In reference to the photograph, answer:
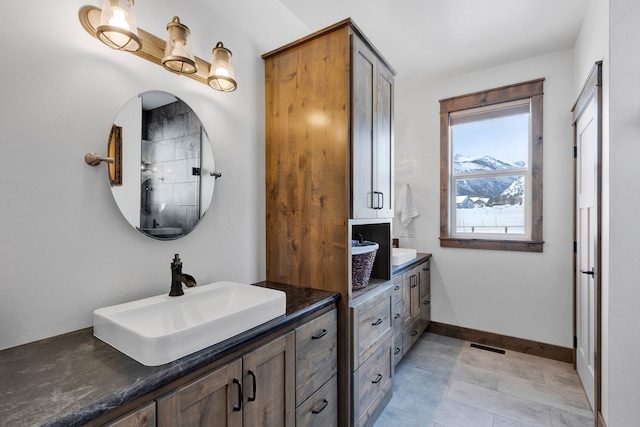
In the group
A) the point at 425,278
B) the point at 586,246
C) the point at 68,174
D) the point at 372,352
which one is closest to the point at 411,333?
the point at 425,278

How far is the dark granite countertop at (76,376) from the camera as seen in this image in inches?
27.0

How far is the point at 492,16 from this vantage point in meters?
2.29

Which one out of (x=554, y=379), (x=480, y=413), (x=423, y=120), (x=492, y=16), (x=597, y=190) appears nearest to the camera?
(x=597, y=190)

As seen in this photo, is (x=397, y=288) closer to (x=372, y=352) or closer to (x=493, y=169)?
(x=372, y=352)

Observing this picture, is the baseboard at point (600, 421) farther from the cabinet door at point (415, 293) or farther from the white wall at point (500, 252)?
the cabinet door at point (415, 293)

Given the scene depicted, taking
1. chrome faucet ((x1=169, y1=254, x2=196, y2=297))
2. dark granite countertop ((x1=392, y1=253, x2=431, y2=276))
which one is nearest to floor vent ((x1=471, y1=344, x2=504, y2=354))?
dark granite countertop ((x1=392, y1=253, x2=431, y2=276))

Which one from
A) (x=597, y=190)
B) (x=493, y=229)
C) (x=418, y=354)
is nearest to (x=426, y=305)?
(x=418, y=354)

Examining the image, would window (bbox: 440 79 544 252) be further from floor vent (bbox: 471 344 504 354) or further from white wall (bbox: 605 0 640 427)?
white wall (bbox: 605 0 640 427)

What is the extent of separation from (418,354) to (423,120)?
8.02 ft

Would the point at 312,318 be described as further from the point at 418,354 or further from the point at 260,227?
the point at 418,354

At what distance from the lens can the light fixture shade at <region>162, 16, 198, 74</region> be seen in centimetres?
131

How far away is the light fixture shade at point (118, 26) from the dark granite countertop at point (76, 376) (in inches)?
43.1

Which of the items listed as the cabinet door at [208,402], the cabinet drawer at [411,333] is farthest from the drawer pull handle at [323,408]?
the cabinet drawer at [411,333]

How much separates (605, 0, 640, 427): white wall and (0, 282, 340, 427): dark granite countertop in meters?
1.90
